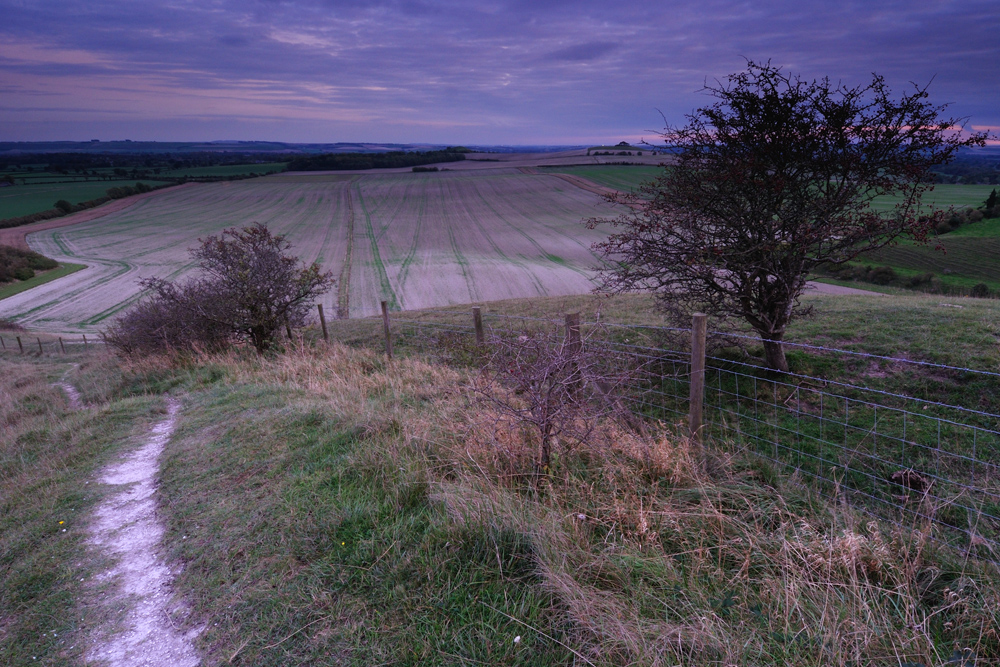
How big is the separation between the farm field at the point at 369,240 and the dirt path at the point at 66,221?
192 centimetres

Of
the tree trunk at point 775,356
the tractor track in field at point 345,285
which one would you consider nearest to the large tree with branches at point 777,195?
the tree trunk at point 775,356

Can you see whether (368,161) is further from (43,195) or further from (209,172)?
(43,195)

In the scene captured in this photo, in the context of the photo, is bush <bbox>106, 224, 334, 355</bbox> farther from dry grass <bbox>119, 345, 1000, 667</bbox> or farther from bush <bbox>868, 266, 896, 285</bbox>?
bush <bbox>868, 266, 896, 285</bbox>

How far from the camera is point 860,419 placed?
7988 mm

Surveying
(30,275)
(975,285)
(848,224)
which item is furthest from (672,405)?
(30,275)

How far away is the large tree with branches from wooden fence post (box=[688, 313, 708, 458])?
12.5ft

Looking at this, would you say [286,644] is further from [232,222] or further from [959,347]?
[232,222]

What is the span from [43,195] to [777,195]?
338 feet

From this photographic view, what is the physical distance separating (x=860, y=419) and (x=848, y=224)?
114 inches

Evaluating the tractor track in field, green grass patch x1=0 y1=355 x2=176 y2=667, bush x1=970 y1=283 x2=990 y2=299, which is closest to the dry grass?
green grass patch x1=0 y1=355 x2=176 y2=667

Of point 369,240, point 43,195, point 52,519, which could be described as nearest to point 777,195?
point 52,519

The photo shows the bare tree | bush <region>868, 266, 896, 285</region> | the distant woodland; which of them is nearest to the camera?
the bare tree

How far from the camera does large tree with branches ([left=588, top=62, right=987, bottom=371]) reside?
8.15 meters

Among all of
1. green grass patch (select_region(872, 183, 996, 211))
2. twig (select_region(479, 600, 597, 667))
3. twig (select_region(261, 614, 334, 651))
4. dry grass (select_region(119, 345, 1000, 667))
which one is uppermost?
green grass patch (select_region(872, 183, 996, 211))
